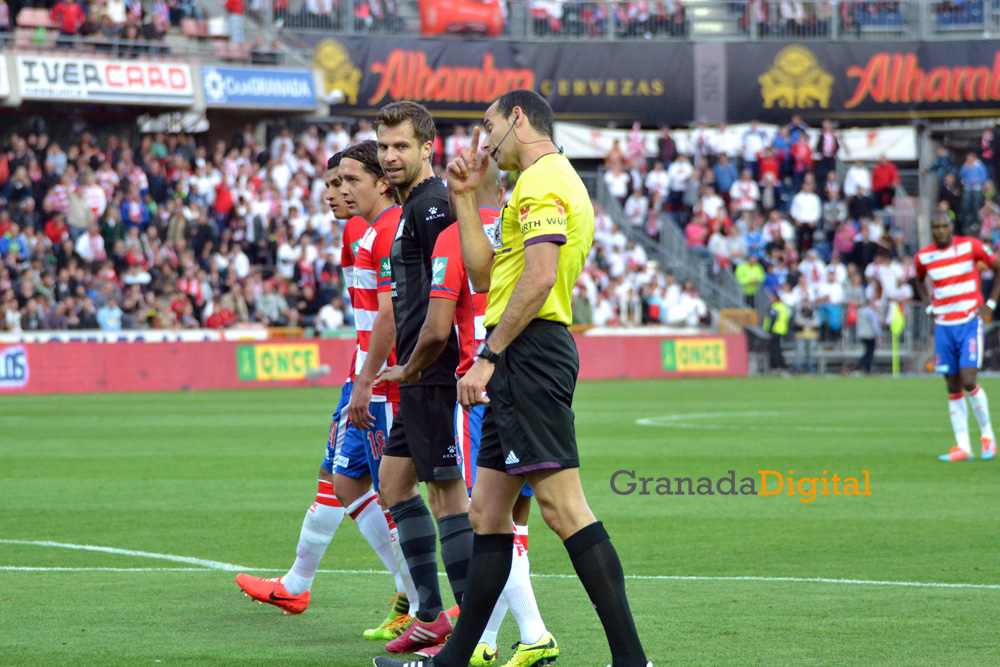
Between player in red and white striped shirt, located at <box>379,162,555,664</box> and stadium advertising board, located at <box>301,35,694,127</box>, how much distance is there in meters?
31.7

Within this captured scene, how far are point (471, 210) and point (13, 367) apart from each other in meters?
21.5

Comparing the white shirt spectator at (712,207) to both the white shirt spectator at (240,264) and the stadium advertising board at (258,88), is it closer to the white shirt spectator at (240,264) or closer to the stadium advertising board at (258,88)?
the stadium advertising board at (258,88)

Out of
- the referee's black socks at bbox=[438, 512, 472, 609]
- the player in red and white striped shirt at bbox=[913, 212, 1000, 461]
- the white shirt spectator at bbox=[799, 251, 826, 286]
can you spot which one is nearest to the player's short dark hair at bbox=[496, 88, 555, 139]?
the referee's black socks at bbox=[438, 512, 472, 609]

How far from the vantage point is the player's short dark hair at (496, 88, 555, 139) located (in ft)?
17.4

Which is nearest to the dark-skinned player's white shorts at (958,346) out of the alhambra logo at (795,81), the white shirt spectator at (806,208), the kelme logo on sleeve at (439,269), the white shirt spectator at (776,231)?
the kelme logo on sleeve at (439,269)

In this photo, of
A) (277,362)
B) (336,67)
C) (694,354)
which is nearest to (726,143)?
(694,354)

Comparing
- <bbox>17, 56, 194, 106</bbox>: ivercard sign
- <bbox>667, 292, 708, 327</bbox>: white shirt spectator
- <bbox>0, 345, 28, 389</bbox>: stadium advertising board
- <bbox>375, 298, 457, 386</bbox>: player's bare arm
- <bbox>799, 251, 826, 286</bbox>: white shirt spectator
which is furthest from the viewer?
<bbox>799, 251, 826, 286</bbox>: white shirt spectator

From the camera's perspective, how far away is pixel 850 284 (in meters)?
33.3

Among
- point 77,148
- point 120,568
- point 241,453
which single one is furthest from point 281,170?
point 120,568

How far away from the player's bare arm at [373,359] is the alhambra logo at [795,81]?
116 feet

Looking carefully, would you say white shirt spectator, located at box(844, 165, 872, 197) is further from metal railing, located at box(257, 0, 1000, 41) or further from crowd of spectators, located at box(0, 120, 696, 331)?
crowd of spectators, located at box(0, 120, 696, 331)

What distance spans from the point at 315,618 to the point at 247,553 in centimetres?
203

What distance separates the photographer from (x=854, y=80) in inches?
1569

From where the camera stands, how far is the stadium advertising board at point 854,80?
3953cm
